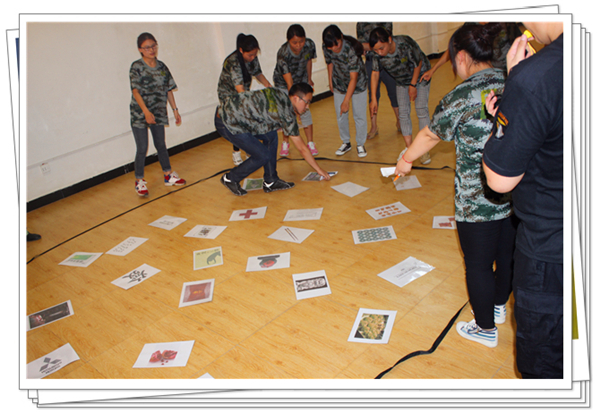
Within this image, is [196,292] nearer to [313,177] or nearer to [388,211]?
[388,211]

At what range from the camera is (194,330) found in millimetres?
2387

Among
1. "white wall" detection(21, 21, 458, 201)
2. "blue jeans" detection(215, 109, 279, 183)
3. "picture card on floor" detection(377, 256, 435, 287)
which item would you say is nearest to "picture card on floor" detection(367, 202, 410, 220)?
"picture card on floor" detection(377, 256, 435, 287)

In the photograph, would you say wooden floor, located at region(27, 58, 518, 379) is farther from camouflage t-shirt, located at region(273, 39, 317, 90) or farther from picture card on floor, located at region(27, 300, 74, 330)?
camouflage t-shirt, located at region(273, 39, 317, 90)

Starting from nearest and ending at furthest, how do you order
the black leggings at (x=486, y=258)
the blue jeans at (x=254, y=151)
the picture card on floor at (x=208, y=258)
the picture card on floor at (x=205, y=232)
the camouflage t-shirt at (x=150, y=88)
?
the black leggings at (x=486, y=258)
the picture card on floor at (x=208, y=258)
the picture card on floor at (x=205, y=232)
the blue jeans at (x=254, y=151)
the camouflage t-shirt at (x=150, y=88)

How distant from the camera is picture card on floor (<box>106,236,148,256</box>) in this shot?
11.1 feet

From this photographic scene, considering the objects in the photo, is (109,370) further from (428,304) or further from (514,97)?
(514,97)

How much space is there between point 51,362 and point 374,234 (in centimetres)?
205

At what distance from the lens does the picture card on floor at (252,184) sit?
4.27 meters

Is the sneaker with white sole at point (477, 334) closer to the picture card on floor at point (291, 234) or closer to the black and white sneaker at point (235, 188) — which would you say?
the picture card on floor at point (291, 234)

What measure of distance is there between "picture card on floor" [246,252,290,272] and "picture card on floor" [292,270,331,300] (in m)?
0.19

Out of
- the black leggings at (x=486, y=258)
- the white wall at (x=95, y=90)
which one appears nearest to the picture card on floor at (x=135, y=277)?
the black leggings at (x=486, y=258)

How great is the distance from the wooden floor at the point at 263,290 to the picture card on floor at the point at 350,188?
2.7 inches

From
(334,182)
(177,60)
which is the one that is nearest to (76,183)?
(177,60)

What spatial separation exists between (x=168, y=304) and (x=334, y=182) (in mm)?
1968
